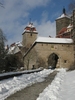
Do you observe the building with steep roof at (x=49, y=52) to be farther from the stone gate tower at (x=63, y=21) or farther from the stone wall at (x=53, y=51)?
the stone gate tower at (x=63, y=21)

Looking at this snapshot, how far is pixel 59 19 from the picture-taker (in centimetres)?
7600

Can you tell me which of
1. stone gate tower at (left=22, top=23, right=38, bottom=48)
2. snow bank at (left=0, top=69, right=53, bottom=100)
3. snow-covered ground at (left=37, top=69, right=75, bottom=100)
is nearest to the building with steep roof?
stone gate tower at (left=22, top=23, right=38, bottom=48)

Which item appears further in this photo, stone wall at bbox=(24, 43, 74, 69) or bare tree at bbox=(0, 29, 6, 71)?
stone wall at bbox=(24, 43, 74, 69)

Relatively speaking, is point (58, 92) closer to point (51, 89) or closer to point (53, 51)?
point (51, 89)

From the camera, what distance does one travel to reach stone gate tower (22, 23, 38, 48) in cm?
6391

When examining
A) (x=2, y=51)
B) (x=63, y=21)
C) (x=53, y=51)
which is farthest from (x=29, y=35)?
(x=2, y=51)

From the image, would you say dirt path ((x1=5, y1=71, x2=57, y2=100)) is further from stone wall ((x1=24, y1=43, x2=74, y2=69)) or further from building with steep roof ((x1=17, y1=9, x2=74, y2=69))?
stone wall ((x1=24, y1=43, x2=74, y2=69))

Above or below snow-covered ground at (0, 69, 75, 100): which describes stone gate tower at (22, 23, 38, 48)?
above

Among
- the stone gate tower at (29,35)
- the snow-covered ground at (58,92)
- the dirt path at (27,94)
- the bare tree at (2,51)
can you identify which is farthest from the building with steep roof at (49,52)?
the dirt path at (27,94)

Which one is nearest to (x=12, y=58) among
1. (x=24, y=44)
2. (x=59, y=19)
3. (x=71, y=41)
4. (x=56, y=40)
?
(x=56, y=40)

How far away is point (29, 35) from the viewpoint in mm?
64500

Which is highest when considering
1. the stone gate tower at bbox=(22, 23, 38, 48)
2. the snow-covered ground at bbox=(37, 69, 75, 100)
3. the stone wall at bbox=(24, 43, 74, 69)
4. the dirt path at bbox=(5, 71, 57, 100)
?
the stone gate tower at bbox=(22, 23, 38, 48)

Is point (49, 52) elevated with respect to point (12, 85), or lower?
elevated

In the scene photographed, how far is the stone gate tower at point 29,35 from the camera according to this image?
63.9m
